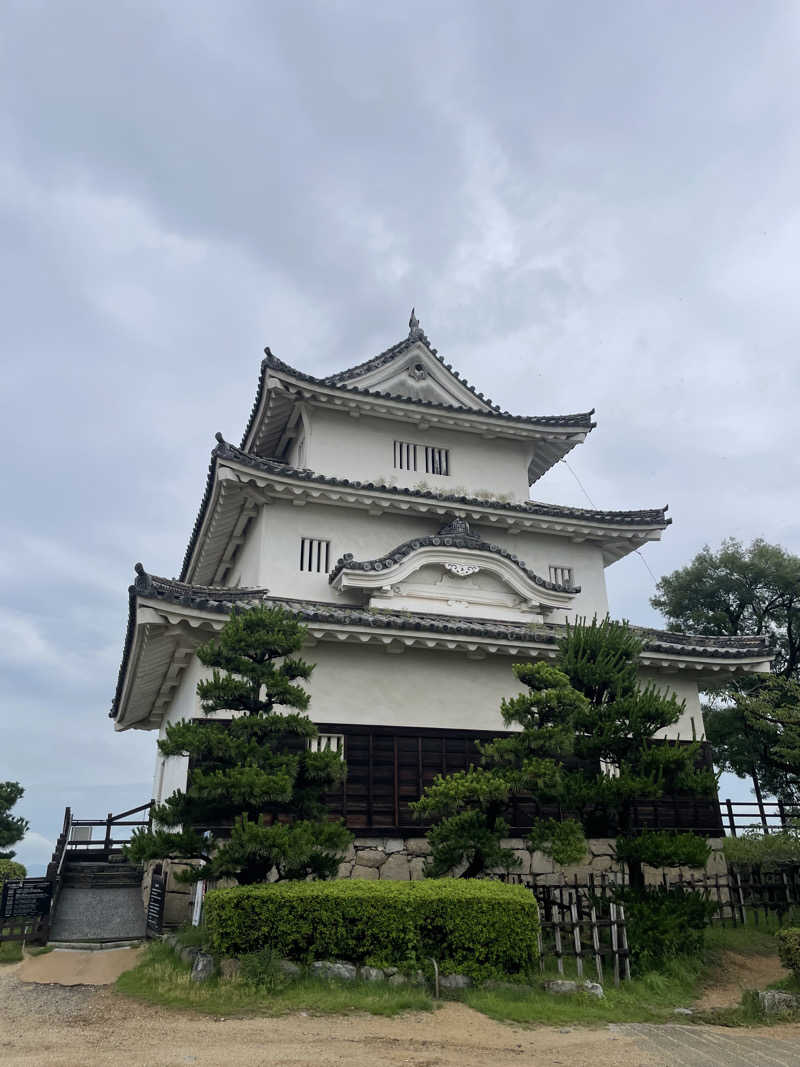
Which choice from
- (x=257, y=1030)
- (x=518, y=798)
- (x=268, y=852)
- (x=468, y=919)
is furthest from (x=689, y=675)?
(x=257, y=1030)


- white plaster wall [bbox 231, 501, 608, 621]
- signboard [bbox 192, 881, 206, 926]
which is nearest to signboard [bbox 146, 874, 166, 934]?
signboard [bbox 192, 881, 206, 926]

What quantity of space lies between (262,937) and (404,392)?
57.1 ft

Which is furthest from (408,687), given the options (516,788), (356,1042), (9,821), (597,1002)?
(9,821)

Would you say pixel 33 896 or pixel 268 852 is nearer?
pixel 268 852

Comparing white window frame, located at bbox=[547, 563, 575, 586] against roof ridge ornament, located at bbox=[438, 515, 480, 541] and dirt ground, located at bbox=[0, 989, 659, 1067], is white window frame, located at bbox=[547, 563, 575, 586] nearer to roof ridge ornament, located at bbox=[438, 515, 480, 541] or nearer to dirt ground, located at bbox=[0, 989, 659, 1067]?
roof ridge ornament, located at bbox=[438, 515, 480, 541]

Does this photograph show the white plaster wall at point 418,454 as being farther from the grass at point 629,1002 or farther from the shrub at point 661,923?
the grass at point 629,1002

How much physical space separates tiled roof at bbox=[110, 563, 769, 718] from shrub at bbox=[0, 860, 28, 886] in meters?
6.19

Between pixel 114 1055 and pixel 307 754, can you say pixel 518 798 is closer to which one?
pixel 307 754

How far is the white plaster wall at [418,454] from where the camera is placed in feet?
74.6

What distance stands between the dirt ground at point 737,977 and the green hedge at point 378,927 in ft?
9.73

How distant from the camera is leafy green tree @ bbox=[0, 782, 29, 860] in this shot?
30.4 meters

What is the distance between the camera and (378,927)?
10.9 meters

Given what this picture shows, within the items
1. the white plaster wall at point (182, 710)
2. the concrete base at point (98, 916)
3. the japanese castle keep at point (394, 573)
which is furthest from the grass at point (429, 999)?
the concrete base at point (98, 916)

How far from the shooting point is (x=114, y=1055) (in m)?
8.36
